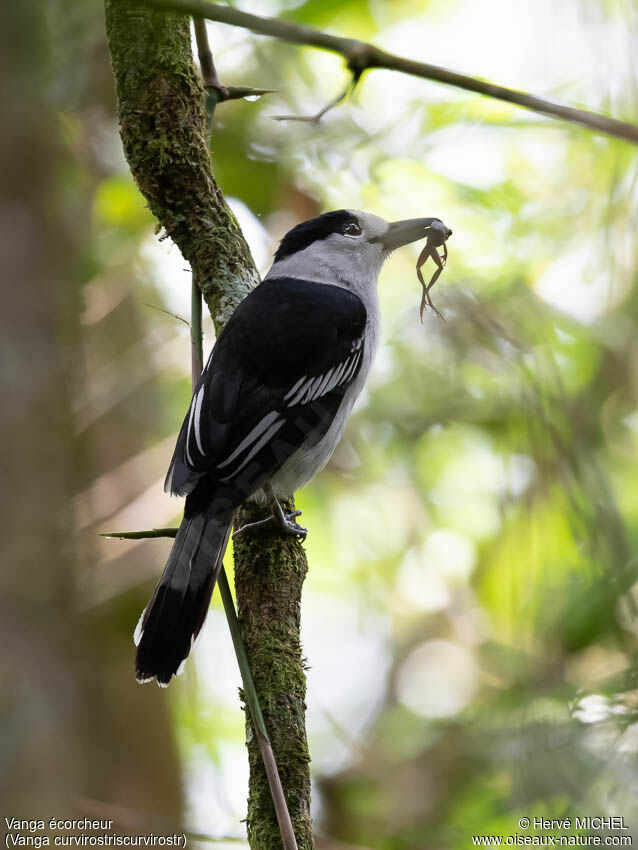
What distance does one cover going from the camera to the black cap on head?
4.27m

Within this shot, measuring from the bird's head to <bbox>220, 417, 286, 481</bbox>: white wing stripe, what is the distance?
1.14m

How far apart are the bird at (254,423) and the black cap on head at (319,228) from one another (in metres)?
0.37

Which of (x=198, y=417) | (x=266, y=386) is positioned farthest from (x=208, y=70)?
(x=198, y=417)

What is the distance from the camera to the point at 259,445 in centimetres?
320

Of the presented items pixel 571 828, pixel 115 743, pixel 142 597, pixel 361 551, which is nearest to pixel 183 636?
pixel 571 828

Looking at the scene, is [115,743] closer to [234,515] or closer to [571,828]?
[234,515]

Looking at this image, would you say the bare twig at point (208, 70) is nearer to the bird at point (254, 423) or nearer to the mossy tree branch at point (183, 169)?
the mossy tree branch at point (183, 169)

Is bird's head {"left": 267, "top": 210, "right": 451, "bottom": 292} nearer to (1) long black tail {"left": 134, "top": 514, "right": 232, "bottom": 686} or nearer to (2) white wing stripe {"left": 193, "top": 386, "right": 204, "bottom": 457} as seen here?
(2) white wing stripe {"left": 193, "top": 386, "right": 204, "bottom": 457}

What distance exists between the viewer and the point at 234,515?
304 cm

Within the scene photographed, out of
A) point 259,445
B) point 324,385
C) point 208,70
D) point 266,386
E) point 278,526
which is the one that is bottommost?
point 278,526

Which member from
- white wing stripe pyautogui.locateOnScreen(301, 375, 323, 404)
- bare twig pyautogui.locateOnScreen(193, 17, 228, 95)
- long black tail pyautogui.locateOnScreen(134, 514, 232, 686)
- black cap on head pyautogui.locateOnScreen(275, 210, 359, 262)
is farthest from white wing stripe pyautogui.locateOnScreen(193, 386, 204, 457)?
black cap on head pyautogui.locateOnScreen(275, 210, 359, 262)

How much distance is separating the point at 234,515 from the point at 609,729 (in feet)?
4.54

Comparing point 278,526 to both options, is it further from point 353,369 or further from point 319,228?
point 319,228

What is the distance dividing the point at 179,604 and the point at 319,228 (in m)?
2.09
